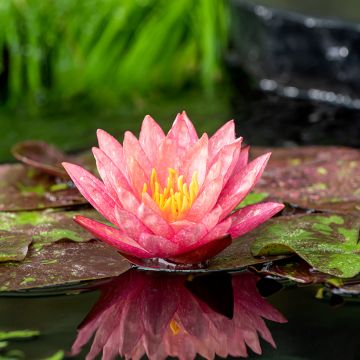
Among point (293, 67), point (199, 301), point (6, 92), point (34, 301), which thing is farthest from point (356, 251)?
point (6, 92)

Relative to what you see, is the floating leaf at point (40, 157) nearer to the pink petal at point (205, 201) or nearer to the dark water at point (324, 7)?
the pink petal at point (205, 201)

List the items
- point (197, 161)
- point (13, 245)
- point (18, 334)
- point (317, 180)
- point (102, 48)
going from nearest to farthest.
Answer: point (18, 334), point (197, 161), point (13, 245), point (317, 180), point (102, 48)

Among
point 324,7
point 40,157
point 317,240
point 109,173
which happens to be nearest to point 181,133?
point 109,173

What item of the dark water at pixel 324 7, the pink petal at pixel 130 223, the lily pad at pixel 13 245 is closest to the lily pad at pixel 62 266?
the lily pad at pixel 13 245

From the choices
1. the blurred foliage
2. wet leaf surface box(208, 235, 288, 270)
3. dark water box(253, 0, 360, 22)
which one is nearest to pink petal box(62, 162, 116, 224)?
wet leaf surface box(208, 235, 288, 270)

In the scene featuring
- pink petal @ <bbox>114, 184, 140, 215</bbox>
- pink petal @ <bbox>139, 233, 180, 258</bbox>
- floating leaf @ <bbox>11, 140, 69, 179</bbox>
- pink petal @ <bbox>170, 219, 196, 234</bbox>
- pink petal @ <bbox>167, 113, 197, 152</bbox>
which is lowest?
floating leaf @ <bbox>11, 140, 69, 179</bbox>

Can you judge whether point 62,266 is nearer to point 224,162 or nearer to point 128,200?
point 128,200

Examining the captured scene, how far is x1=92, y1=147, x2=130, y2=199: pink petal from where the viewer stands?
4.33ft

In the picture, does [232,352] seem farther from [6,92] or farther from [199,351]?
[6,92]

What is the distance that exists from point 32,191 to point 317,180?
2.05 ft

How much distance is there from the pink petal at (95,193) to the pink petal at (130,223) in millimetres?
58

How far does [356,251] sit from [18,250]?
60cm

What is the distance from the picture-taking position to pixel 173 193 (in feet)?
4.34

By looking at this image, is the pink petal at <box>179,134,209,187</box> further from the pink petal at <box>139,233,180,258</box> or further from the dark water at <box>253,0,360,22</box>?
the dark water at <box>253,0,360,22</box>
